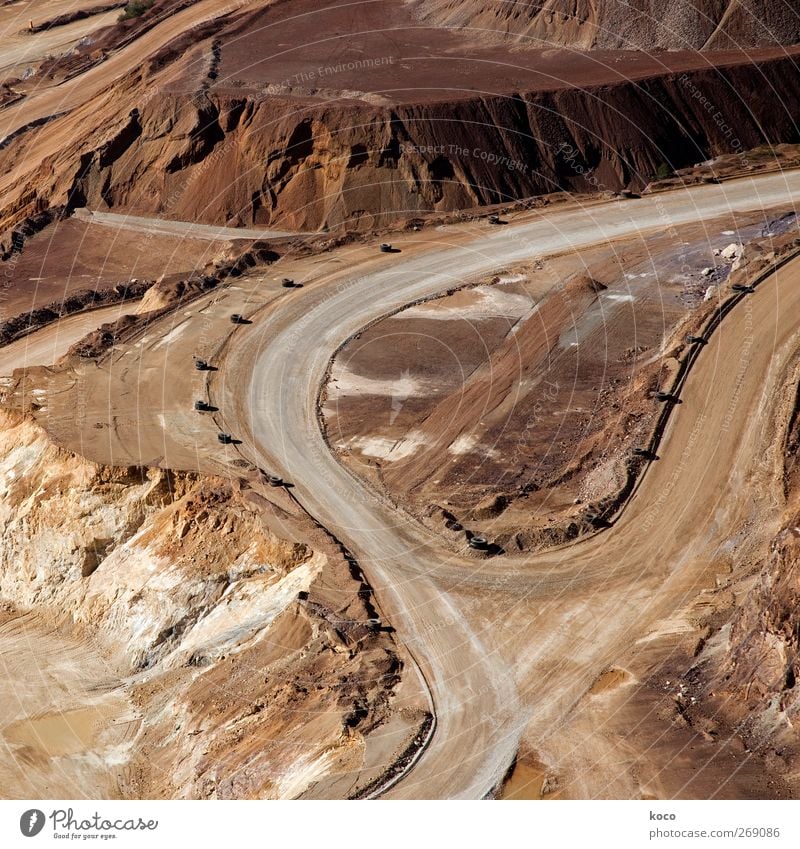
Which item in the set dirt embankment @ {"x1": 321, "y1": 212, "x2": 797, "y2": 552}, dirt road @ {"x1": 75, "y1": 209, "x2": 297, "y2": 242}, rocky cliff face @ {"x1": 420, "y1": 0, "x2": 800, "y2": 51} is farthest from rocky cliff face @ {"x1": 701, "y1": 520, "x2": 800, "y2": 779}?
rocky cliff face @ {"x1": 420, "y1": 0, "x2": 800, "y2": 51}

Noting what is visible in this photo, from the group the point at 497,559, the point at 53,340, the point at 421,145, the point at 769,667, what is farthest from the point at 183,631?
the point at 421,145

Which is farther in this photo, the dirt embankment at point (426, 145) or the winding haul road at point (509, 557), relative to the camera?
the dirt embankment at point (426, 145)

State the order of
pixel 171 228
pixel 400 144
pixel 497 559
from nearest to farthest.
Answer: pixel 497 559, pixel 400 144, pixel 171 228

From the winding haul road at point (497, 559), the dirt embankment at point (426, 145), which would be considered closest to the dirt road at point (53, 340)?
the dirt embankment at point (426, 145)

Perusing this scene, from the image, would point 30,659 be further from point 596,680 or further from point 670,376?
point 670,376

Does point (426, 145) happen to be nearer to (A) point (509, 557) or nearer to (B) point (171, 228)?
(B) point (171, 228)

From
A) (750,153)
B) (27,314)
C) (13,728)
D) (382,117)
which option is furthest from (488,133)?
(13,728)

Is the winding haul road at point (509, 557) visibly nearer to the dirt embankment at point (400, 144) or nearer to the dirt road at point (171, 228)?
the dirt road at point (171, 228)
